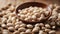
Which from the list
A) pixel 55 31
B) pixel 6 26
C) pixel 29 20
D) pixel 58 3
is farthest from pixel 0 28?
pixel 58 3

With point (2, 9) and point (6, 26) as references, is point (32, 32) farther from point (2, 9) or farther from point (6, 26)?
point (2, 9)

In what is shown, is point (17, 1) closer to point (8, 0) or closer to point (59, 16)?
point (8, 0)

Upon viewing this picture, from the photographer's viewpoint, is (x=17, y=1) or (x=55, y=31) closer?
(x=55, y=31)

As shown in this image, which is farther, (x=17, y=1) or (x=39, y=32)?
(x=17, y=1)

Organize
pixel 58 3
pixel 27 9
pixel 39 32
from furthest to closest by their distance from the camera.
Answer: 1. pixel 58 3
2. pixel 27 9
3. pixel 39 32

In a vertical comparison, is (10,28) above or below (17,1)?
below

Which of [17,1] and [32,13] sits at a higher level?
[17,1]

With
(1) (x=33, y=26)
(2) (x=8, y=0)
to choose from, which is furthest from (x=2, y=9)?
(1) (x=33, y=26)

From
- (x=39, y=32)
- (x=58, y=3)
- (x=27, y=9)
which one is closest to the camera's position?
(x=39, y=32)

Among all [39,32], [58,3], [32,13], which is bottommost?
[39,32]
